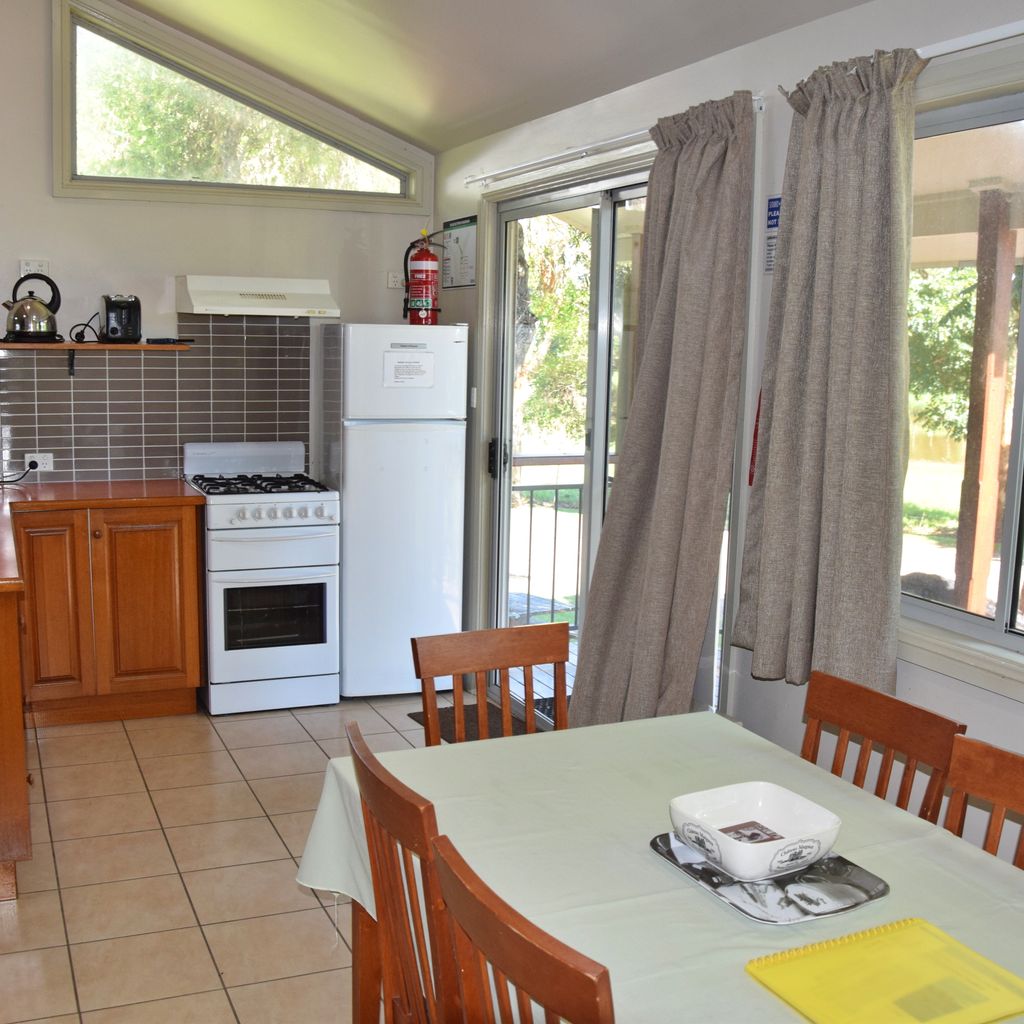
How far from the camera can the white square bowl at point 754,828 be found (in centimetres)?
166

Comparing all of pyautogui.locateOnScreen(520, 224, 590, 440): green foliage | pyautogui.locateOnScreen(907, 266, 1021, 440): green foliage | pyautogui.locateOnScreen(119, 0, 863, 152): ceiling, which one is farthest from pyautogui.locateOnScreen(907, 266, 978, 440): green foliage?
pyautogui.locateOnScreen(520, 224, 590, 440): green foliage

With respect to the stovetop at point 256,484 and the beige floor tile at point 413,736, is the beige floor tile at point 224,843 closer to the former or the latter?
the beige floor tile at point 413,736

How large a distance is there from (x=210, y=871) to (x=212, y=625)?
4.80ft

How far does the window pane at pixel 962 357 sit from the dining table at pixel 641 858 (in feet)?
2.64

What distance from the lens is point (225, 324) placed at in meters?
5.13

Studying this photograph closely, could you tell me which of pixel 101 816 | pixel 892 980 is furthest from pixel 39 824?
pixel 892 980

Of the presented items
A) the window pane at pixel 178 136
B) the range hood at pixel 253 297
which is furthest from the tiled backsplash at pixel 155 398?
the window pane at pixel 178 136

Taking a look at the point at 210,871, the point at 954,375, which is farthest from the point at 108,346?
the point at 954,375

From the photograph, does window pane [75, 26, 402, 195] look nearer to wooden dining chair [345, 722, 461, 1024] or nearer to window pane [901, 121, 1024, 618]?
window pane [901, 121, 1024, 618]

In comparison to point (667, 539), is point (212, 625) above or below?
below

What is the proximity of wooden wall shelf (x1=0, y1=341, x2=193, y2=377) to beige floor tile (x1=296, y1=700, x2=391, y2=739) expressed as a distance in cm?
165

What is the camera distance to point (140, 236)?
196 inches

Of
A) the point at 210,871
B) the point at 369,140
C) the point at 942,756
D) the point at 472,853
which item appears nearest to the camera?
the point at 472,853

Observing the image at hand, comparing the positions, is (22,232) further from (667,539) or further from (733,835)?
(733,835)
